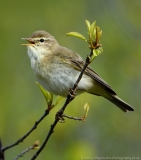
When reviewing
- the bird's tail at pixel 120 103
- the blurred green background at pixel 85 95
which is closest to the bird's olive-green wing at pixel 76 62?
the bird's tail at pixel 120 103

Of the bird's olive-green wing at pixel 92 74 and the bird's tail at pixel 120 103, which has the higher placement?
the bird's olive-green wing at pixel 92 74

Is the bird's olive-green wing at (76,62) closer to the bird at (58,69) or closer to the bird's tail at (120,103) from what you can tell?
the bird at (58,69)

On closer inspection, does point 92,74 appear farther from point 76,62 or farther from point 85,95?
point 85,95

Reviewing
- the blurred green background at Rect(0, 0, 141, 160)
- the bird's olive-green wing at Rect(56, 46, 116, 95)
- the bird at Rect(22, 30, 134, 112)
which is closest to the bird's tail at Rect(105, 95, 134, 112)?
the bird at Rect(22, 30, 134, 112)

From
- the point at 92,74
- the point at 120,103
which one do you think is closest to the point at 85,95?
the point at 120,103

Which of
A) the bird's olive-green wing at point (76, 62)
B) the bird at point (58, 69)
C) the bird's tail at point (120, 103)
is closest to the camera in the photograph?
the bird at point (58, 69)

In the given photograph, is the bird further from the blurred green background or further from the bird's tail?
the blurred green background
